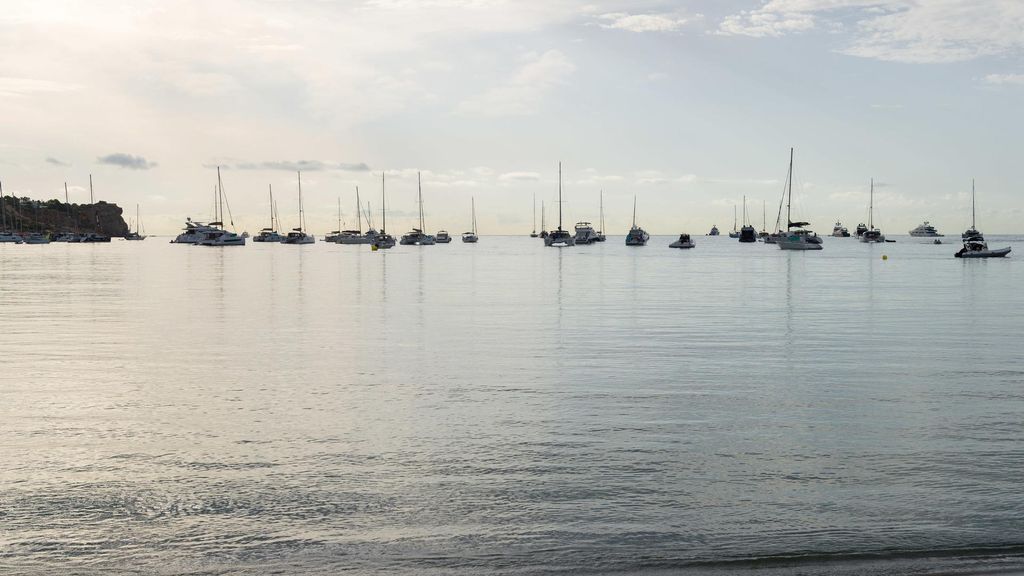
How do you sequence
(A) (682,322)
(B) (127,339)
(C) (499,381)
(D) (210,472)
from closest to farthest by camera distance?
(D) (210,472), (C) (499,381), (B) (127,339), (A) (682,322)

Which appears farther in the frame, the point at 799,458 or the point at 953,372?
the point at 953,372

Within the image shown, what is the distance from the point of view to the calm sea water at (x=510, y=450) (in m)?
10.1

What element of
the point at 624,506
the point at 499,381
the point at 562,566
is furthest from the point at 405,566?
the point at 499,381

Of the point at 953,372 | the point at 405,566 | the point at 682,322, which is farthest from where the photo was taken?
the point at 682,322

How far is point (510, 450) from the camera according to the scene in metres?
14.6

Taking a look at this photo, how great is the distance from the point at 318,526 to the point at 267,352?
16.9 meters

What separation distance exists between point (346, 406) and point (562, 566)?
977 centimetres

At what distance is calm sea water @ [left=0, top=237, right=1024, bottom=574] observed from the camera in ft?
33.3

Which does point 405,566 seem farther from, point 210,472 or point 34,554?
point 210,472

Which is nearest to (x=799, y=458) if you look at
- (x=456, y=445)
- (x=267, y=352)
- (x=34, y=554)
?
(x=456, y=445)

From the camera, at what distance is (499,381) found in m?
21.7

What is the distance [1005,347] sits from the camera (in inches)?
1119

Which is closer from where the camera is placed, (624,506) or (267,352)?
(624,506)

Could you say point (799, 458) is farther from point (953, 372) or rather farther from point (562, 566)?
point (953, 372)
